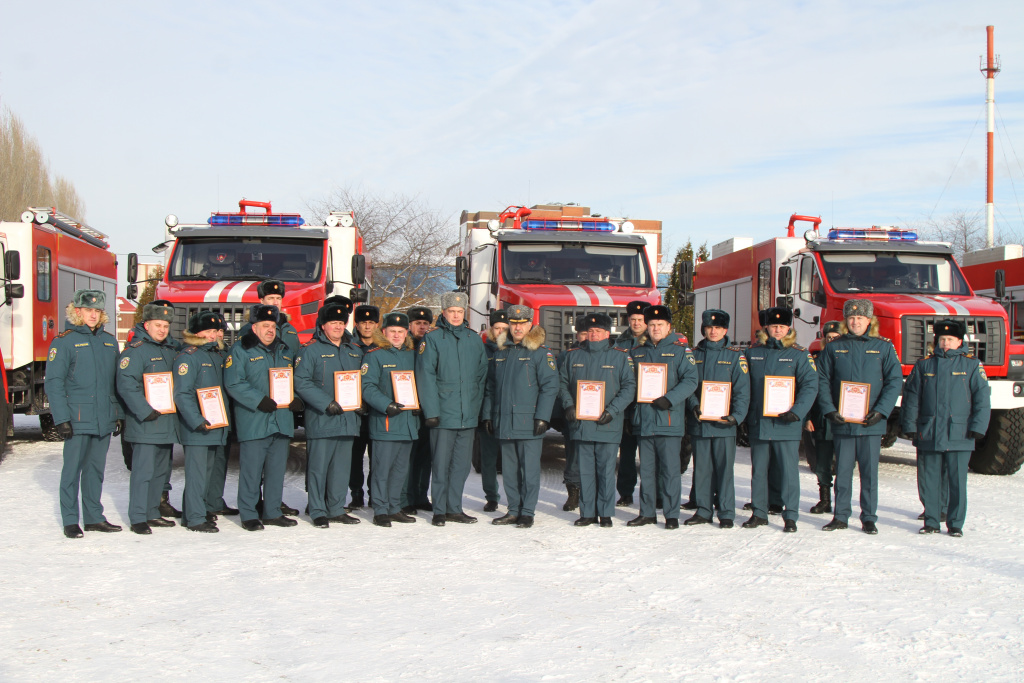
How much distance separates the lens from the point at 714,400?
24.9 feet

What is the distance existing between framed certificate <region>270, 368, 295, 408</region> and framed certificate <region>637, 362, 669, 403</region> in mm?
Answer: 2808

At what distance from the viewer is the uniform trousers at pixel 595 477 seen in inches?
298

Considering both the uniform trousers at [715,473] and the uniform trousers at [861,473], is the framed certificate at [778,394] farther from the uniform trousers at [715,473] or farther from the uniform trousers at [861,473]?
the uniform trousers at [861,473]

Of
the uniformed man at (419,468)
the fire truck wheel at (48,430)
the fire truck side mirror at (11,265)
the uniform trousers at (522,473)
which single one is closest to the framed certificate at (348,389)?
the uniformed man at (419,468)

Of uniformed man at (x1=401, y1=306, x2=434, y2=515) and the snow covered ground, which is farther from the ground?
uniformed man at (x1=401, y1=306, x2=434, y2=515)

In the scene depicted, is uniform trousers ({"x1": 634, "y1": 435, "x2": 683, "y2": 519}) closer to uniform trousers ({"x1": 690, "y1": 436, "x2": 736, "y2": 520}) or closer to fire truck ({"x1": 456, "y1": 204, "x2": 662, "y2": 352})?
uniform trousers ({"x1": 690, "y1": 436, "x2": 736, "y2": 520})

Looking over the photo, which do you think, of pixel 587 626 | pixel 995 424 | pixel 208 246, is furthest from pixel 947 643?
pixel 208 246

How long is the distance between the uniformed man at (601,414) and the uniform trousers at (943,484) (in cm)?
250

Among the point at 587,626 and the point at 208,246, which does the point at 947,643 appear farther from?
the point at 208,246

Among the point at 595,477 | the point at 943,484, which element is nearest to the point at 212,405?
the point at 595,477

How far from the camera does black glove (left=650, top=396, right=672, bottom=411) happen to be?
7.43m

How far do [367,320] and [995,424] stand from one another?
7428mm

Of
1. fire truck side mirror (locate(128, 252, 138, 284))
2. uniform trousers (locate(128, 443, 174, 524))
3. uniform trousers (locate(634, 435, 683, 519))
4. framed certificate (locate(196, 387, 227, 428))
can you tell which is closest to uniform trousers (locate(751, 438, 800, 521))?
uniform trousers (locate(634, 435, 683, 519))

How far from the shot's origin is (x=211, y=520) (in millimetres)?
7375
